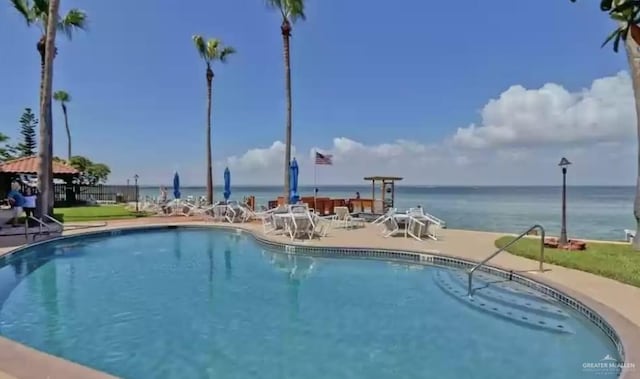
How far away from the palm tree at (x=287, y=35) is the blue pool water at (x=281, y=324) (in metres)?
7.41

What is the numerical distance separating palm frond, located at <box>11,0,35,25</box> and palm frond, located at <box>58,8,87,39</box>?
1.35 meters

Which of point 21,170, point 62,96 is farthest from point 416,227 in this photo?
point 62,96

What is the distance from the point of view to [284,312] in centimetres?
549

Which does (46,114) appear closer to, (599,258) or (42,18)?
(42,18)

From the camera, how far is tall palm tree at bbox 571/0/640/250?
130 inches

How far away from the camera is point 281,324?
16.5ft

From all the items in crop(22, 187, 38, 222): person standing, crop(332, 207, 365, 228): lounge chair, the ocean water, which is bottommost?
the ocean water

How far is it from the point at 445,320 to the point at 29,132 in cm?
3909

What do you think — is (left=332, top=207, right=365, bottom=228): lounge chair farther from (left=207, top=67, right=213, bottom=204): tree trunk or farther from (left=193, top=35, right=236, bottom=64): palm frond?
(left=193, top=35, right=236, bottom=64): palm frond

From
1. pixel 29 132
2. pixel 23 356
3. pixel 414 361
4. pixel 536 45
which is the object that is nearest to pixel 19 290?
pixel 23 356

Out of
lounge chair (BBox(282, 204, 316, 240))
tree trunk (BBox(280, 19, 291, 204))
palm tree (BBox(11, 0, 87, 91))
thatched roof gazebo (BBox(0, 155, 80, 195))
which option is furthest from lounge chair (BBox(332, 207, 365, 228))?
thatched roof gazebo (BBox(0, 155, 80, 195))

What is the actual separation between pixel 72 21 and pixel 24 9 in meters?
1.90

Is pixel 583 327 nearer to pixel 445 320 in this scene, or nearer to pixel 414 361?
pixel 445 320

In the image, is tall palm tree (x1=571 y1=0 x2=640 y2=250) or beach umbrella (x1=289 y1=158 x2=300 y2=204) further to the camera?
beach umbrella (x1=289 y1=158 x2=300 y2=204)
